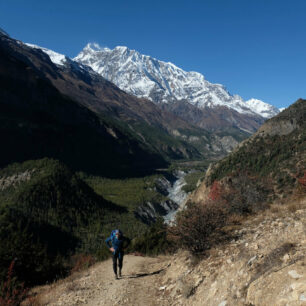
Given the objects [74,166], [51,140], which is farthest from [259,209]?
[51,140]

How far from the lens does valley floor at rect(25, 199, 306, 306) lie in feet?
20.8

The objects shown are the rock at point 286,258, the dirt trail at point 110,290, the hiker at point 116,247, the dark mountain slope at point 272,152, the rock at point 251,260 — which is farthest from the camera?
the dark mountain slope at point 272,152

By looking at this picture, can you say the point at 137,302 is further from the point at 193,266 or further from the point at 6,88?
the point at 6,88

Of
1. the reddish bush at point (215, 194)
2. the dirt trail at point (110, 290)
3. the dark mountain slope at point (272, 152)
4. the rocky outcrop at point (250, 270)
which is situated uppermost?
the dark mountain slope at point (272, 152)

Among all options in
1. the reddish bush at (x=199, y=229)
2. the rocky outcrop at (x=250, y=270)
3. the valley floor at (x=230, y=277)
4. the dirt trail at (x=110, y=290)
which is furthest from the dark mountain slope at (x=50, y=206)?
the rocky outcrop at (x=250, y=270)

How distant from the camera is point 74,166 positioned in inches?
7229

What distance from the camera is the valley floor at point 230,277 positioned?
6.34 m

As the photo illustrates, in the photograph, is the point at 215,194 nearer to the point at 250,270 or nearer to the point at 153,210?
the point at 250,270

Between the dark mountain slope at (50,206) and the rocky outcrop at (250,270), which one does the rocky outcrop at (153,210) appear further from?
the rocky outcrop at (250,270)

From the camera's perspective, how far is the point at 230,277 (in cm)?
Result: 813

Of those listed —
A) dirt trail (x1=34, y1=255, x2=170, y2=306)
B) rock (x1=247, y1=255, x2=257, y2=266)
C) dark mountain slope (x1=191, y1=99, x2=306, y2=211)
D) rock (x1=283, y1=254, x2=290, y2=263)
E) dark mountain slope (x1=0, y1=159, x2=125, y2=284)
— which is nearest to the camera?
rock (x1=283, y1=254, x2=290, y2=263)

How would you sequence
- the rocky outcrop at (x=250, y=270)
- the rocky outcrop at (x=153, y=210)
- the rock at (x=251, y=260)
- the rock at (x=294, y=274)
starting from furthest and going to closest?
the rocky outcrop at (x=153, y=210) < the rock at (x=251, y=260) < the rocky outcrop at (x=250, y=270) < the rock at (x=294, y=274)

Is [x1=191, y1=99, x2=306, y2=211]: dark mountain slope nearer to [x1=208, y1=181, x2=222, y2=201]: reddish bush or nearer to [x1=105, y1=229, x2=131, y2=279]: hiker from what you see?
[x1=208, y1=181, x2=222, y2=201]: reddish bush

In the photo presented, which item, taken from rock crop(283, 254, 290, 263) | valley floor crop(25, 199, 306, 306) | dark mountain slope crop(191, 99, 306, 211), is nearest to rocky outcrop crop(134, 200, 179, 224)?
dark mountain slope crop(191, 99, 306, 211)
